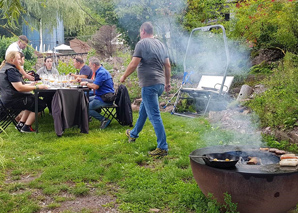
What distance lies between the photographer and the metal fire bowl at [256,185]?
2191mm

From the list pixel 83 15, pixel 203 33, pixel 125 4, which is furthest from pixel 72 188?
pixel 83 15

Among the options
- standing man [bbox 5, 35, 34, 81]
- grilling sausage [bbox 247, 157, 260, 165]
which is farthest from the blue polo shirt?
grilling sausage [bbox 247, 157, 260, 165]

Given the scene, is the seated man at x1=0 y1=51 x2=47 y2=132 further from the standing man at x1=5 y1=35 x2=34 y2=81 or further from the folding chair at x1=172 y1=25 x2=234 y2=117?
the folding chair at x1=172 y1=25 x2=234 y2=117

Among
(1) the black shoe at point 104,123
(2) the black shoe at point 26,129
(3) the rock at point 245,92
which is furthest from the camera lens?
(3) the rock at point 245,92

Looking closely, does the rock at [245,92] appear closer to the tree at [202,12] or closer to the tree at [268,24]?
the tree at [268,24]

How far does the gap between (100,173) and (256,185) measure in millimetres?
1972

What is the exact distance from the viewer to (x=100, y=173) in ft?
11.9

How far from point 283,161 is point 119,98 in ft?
13.4

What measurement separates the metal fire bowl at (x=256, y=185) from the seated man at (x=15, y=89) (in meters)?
3.92

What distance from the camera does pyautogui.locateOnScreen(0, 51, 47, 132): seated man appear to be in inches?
203

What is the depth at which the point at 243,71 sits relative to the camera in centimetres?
832

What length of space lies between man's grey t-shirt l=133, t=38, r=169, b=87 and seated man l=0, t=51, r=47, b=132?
2186 millimetres

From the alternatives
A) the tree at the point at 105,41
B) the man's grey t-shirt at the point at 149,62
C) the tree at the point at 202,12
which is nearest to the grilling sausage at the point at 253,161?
the man's grey t-shirt at the point at 149,62

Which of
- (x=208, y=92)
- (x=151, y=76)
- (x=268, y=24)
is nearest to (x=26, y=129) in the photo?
(x=151, y=76)
